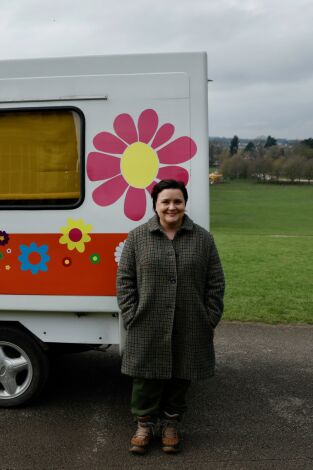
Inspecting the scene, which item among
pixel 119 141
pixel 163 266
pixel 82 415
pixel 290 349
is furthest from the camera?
pixel 290 349

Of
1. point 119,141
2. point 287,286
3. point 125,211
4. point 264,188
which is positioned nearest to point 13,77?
point 119,141

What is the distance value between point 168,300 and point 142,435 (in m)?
0.93

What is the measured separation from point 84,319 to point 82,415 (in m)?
0.74

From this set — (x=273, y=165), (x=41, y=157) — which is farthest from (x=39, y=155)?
(x=273, y=165)

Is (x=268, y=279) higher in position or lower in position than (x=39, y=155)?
lower

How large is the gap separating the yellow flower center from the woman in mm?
279

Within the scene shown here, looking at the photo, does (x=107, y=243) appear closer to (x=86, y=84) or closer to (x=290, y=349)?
(x=86, y=84)

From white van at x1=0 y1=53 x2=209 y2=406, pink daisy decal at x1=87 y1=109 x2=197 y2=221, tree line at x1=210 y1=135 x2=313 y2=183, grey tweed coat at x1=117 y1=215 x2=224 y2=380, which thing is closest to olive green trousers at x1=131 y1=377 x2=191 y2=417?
grey tweed coat at x1=117 y1=215 x2=224 y2=380

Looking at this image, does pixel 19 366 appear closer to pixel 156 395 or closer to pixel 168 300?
pixel 156 395

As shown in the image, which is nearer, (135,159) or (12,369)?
(135,159)

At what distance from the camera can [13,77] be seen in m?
3.92

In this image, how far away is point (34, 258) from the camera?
3.93 meters

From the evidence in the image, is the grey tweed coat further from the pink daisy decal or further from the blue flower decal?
the blue flower decal

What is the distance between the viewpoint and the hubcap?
410 centimetres
